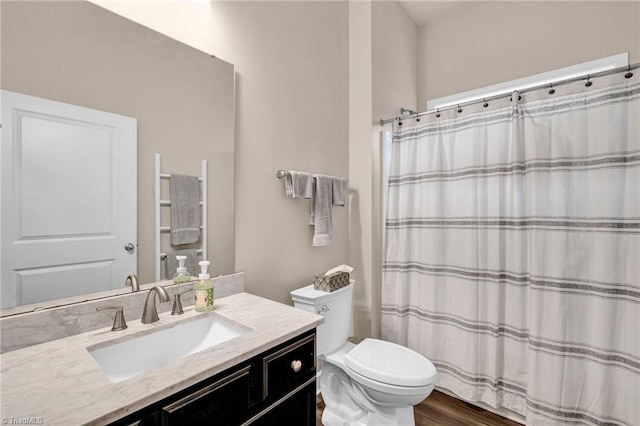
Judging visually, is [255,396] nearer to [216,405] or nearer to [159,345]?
[216,405]

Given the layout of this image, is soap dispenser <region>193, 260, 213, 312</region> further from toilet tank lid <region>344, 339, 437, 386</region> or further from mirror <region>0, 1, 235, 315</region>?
toilet tank lid <region>344, 339, 437, 386</region>

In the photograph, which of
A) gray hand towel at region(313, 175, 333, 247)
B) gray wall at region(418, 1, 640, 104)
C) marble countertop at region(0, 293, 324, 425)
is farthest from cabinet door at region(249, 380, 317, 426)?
gray wall at region(418, 1, 640, 104)

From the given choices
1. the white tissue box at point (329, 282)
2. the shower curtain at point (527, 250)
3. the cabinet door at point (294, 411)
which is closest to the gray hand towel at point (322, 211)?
the white tissue box at point (329, 282)

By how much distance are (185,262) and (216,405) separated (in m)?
0.66

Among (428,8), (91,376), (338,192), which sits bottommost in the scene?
(91,376)

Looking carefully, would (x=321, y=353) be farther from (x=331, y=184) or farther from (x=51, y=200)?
(x=51, y=200)

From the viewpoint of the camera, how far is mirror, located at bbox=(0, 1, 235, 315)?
923mm

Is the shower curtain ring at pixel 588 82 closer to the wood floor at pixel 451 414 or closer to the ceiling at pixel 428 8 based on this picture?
the ceiling at pixel 428 8

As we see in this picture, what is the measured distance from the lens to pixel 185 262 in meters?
1.29

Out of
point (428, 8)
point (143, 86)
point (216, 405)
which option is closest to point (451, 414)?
point (216, 405)

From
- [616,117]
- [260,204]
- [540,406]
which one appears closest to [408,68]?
[616,117]

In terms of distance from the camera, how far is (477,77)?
2434mm

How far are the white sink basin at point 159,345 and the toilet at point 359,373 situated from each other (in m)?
0.59

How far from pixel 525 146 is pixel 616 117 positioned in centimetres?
38
